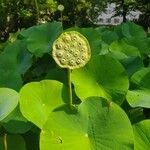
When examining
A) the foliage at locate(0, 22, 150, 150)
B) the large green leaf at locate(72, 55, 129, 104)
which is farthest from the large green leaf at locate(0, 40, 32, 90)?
the large green leaf at locate(72, 55, 129, 104)

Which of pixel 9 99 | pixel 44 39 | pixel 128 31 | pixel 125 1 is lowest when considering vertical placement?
pixel 125 1

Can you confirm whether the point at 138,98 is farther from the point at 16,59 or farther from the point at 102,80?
the point at 16,59

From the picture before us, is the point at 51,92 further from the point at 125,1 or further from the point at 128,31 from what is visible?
the point at 125,1

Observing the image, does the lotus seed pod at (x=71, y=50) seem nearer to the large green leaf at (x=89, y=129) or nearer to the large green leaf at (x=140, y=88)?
the large green leaf at (x=89, y=129)

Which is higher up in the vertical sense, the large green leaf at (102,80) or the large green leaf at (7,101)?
the large green leaf at (7,101)

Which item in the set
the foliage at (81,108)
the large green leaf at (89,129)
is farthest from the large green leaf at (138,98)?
the large green leaf at (89,129)

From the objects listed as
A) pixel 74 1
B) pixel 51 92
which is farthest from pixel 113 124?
pixel 74 1
